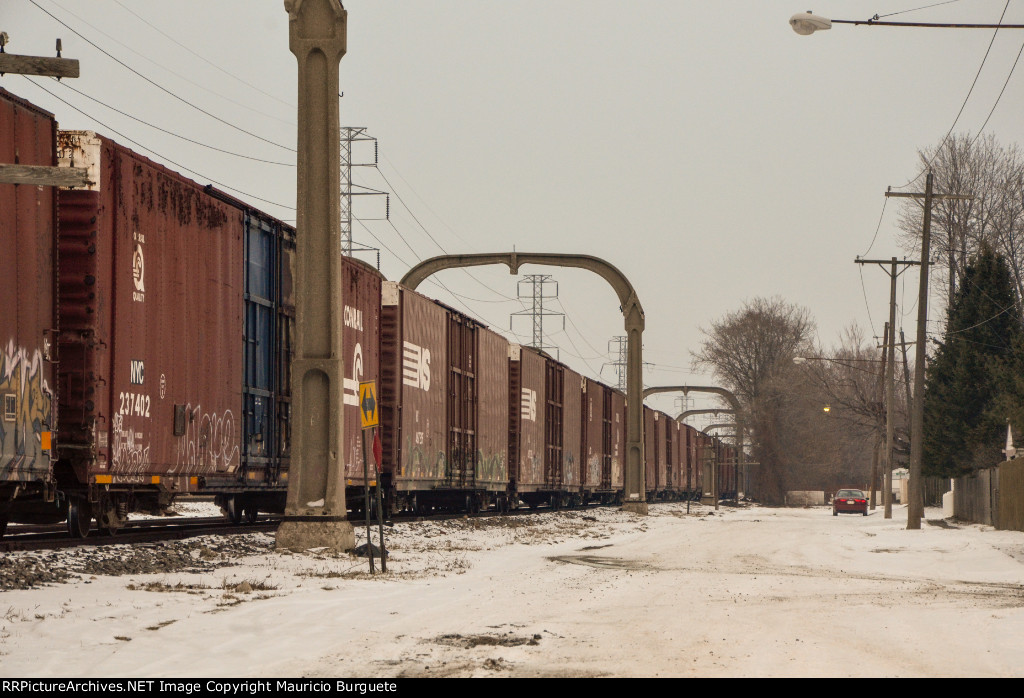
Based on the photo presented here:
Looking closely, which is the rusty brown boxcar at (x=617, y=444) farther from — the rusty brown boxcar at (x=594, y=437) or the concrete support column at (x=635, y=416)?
the concrete support column at (x=635, y=416)

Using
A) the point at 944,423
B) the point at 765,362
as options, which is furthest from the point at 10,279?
the point at 765,362

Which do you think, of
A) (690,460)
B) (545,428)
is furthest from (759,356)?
(545,428)

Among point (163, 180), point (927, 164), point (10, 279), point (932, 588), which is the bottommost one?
point (932, 588)

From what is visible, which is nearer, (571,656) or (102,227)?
(571,656)

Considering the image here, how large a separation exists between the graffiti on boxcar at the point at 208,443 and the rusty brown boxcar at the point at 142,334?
2 centimetres

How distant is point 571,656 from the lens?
7828 mm

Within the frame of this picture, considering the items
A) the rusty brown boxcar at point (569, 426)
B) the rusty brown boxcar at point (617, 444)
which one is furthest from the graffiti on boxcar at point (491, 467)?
the rusty brown boxcar at point (617, 444)

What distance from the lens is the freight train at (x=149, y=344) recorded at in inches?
453

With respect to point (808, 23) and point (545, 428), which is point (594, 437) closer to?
point (545, 428)

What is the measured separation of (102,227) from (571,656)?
7118mm

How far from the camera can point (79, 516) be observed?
1378 cm
